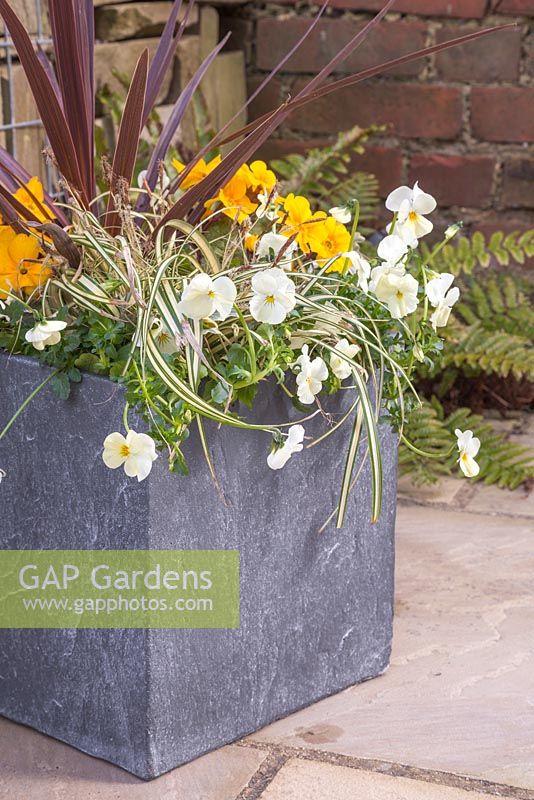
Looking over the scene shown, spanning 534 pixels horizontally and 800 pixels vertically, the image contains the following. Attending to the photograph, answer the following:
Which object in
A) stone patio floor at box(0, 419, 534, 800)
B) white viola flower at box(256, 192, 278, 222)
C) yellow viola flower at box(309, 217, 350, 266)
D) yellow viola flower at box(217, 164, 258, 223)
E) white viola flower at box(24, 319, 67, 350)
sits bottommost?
stone patio floor at box(0, 419, 534, 800)

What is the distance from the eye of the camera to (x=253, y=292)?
3.67ft

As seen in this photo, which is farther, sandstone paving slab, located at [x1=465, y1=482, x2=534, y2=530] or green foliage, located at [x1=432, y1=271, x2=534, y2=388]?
green foliage, located at [x1=432, y1=271, x2=534, y2=388]

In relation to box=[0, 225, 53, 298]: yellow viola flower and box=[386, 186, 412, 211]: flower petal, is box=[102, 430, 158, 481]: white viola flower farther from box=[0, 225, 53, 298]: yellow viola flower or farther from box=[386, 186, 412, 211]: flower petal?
box=[386, 186, 412, 211]: flower petal

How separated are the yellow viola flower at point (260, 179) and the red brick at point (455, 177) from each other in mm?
1449

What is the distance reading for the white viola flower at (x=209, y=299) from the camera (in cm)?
105

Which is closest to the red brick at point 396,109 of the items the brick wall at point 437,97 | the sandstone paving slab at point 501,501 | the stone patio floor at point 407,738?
the brick wall at point 437,97

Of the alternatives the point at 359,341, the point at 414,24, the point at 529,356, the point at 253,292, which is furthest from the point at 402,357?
the point at 414,24

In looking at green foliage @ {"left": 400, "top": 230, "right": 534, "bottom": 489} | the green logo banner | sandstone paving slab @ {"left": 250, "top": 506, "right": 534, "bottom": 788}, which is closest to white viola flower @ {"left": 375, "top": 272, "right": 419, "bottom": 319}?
the green logo banner

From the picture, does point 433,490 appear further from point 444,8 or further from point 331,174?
point 444,8

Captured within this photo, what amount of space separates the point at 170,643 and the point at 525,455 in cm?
125

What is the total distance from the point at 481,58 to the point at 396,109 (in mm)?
242

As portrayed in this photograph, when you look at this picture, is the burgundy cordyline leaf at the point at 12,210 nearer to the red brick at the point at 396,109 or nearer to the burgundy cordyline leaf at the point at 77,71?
the burgundy cordyline leaf at the point at 77,71

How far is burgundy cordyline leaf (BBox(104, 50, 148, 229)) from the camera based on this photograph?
46.9 inches

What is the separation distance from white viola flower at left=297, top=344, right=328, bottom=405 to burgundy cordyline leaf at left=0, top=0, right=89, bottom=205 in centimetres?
36
